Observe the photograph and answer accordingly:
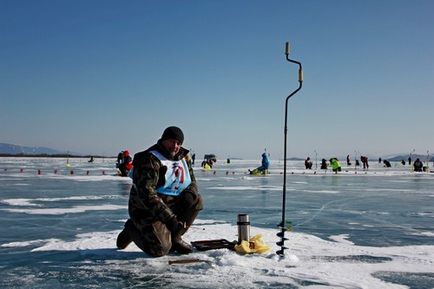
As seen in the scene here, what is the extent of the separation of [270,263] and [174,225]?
3.87 feet

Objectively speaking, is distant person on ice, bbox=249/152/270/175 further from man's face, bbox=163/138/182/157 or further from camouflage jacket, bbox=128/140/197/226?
camouflage jacket, bbox=128/140/197/226

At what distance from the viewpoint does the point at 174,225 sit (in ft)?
16.3

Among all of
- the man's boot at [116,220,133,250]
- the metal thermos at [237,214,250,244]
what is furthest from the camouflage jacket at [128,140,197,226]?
the metal thermos at [237,214,250,244]

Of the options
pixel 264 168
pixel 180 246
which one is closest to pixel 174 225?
pixel 180 246

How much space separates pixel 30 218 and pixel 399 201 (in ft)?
33.0

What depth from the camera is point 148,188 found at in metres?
4.82

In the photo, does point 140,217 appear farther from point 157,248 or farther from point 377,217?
point 377,217

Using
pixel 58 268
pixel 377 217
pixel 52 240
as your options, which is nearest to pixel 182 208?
pixel 58 268

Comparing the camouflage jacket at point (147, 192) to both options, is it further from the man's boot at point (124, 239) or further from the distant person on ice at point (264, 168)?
the distant person on ice at point (264, 168)

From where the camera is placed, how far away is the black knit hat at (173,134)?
5094 mm

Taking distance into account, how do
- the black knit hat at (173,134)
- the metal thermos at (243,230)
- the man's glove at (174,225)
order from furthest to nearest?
the metal thermos at (243,230) → the black knit hat at (173,134) → the man's glove at (174,225)

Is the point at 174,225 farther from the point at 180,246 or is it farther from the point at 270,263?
the point at 270,263

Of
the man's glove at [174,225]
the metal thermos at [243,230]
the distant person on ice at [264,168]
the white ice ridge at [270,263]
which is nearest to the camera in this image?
the white ice ridge at [270,263]

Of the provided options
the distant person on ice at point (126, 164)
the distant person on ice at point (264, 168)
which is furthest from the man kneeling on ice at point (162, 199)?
the distant person on ice at point (264, 168)
